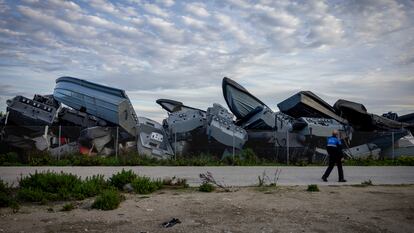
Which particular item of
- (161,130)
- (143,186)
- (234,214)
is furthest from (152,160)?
(234,214)

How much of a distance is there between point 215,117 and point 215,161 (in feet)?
7.59

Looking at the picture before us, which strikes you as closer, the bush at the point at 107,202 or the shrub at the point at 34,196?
the bush at the point at 107,202

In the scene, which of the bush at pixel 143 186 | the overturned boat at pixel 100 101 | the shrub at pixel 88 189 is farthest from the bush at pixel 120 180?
the overturned boat at pixel 100 101

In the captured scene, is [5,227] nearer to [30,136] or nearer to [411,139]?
[30,136]

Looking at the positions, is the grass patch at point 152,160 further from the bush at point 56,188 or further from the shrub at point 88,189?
the shrub at point 88,189

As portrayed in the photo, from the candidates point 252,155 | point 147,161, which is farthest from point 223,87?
point 147,161

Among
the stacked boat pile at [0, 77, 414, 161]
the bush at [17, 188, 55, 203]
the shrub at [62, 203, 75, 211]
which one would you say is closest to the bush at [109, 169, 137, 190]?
the bush at [17, 188, 55, 203]

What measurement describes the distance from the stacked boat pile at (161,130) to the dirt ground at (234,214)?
11254 millimetres

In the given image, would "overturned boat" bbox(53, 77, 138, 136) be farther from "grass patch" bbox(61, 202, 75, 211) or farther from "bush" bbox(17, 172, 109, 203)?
"grass patch" bbox(61, 202, 75, 211)

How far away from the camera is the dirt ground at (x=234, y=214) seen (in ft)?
24.1

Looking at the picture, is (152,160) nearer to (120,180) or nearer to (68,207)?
(120,180)

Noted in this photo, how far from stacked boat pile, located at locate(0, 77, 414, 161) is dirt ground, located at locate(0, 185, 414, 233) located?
443 inches

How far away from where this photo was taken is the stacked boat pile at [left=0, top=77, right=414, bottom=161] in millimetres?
21094

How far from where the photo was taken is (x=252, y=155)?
2166 centimetres
